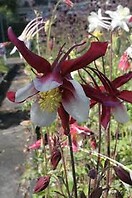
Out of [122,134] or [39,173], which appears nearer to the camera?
[39,173]

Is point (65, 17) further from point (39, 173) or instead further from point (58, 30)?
point (39, 173)

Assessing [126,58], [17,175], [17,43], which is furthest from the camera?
[17,175]

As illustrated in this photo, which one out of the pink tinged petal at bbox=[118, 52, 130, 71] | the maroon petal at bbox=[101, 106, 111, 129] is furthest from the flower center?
the pink tinged petal at bbox=[118, 52, 130, 71]

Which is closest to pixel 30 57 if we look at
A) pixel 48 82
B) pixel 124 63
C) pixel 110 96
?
pixel 48 82

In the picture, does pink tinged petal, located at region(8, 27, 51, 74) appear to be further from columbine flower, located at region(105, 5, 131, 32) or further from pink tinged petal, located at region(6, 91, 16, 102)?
columbine flower, located at region(105, 5, 131, 32)

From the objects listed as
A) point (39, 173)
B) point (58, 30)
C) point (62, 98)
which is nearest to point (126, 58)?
point (39, 173)

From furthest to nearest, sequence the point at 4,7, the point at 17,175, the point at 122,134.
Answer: the point at 4,7
the point at 17,175
the point at 122,134

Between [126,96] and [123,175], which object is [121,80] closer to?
[126,96]
